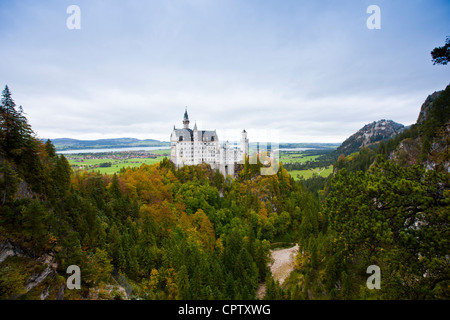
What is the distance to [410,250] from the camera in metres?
8.81

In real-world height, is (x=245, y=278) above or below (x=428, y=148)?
below

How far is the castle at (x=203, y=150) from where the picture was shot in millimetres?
63312

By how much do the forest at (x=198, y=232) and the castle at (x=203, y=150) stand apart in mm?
10868

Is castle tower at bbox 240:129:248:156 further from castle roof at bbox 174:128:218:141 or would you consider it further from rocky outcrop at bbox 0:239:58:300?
rocky outcrop at bbox 0:239:58:300

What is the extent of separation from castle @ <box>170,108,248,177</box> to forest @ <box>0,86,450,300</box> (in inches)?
428

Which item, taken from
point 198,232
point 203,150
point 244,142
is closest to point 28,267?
point 198,232

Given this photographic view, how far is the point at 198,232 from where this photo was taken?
41688 millimetres

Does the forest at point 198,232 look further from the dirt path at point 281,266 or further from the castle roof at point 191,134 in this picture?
the castle roof at point 191,134

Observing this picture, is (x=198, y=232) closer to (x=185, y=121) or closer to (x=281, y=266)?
(x=281, y=266)

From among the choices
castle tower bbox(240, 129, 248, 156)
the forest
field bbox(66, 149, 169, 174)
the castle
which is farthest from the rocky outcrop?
field bbox(66, 149, 169, 174)

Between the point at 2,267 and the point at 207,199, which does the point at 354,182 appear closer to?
the point at 2,267

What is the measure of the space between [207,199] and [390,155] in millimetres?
61163

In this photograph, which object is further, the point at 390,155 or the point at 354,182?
the point at 390,155
